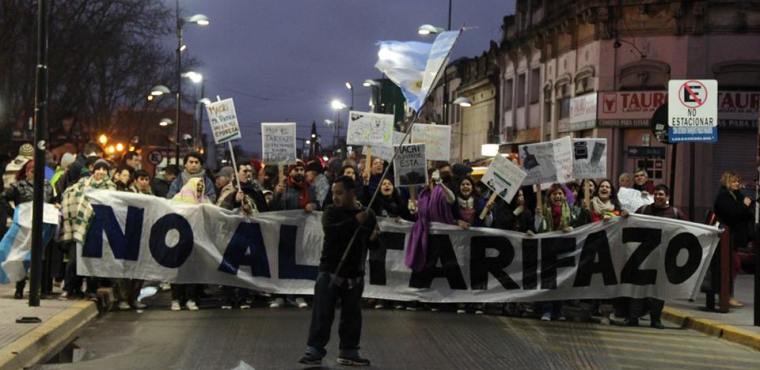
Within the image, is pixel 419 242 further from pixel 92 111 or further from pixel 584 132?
pixel 92 111

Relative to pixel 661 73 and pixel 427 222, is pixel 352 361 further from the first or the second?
pixel 661 73

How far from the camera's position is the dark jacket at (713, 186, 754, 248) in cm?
1697

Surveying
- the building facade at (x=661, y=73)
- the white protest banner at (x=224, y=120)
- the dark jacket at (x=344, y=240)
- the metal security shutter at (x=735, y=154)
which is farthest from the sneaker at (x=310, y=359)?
the metal security shutter at (x=735, y=154)

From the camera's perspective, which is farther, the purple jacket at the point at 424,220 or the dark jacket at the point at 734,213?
the dark jacket at the point at 734,213

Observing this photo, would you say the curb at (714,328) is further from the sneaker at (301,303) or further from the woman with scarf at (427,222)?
the sneaker at (301,303)

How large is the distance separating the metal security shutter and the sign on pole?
22075 millimetres

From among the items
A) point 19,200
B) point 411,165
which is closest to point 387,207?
point 411,165

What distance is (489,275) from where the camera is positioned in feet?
51.8

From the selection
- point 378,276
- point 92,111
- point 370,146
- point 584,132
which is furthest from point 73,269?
point 92,111

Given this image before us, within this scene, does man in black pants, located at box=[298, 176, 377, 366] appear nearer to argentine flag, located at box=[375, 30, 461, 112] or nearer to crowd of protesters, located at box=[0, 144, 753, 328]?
argentine flag, located at box=[375, 30, 461, 112]

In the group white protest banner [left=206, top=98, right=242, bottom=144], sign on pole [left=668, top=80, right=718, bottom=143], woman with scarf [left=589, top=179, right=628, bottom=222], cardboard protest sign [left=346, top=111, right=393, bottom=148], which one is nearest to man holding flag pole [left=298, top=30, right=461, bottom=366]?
woman with scarf [left=589, top=179, right=628, bottom=222]

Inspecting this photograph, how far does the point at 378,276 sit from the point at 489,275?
1.40 meters

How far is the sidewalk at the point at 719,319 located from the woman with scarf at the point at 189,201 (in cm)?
597

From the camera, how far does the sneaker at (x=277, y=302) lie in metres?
15.8
